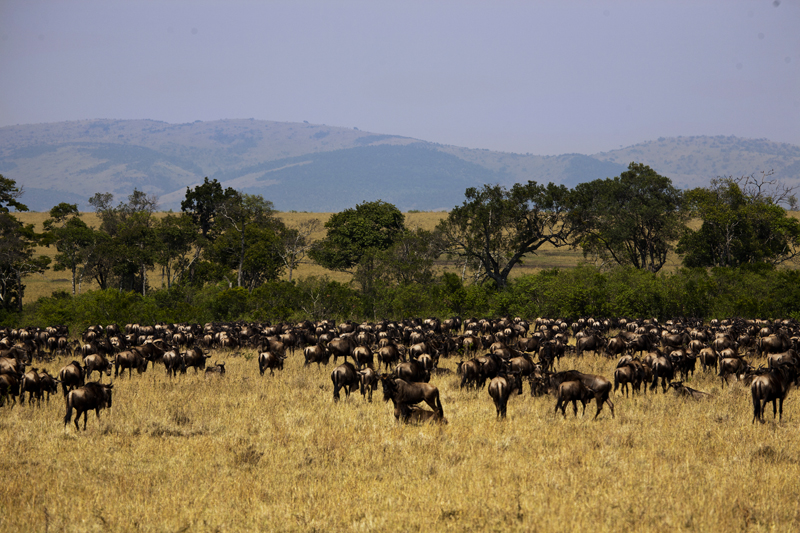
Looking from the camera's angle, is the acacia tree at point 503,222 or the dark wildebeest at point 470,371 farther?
the acacia tree at point 503,222

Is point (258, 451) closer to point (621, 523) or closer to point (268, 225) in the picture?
point (621, 523)

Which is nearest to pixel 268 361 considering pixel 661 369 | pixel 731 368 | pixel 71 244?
pixel 661 369

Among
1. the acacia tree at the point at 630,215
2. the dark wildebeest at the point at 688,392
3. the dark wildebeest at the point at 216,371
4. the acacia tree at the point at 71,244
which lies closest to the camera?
the dark wildebeest at the point at 688,392

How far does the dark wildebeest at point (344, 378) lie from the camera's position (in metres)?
17.4

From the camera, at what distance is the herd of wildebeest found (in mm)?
14734

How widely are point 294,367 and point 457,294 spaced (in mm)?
23168

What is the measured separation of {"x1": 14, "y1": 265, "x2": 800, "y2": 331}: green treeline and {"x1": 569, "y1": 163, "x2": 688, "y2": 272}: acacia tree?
25.1ft

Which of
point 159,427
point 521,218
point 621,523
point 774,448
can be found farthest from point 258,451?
point 521,218

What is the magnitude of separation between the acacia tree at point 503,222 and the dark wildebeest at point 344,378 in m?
32.9

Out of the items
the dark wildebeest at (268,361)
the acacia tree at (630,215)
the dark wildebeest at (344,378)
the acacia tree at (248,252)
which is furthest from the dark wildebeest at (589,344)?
the acacia tree at (248,252)

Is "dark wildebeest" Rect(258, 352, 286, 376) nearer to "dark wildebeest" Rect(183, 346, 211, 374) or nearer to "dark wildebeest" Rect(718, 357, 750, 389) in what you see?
"dark wildebeest" Rect(183, 346, 211, 374)

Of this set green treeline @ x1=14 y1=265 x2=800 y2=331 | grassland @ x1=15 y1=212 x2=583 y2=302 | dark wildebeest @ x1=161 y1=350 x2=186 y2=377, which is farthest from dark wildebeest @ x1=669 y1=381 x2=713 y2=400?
grassland @ x1=15 y1=212 x2=583 y2=302

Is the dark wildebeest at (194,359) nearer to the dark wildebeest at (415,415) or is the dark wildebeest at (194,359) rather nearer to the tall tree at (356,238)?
the dark wildebeest at (415,415)

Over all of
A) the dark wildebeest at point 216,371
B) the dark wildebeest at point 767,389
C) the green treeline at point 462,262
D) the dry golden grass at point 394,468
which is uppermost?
the green treeline at point 462,262
